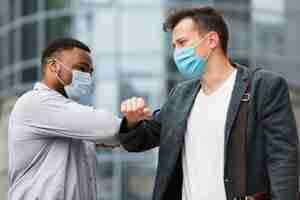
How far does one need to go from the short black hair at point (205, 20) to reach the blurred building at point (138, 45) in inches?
623

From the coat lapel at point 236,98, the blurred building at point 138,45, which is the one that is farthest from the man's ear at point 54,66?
the blurred building at point 138,45

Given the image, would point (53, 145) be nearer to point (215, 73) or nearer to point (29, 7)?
point (215, 73)

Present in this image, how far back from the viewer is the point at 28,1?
22.7m

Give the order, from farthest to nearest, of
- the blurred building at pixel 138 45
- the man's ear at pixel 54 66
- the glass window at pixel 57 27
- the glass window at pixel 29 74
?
1. the glass window at pixel 29 74
2. the glass window at pixel 57 27
3. the blurred building at pixel 138 45
4. the man's ear at pixel 54 66

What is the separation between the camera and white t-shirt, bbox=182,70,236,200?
15.6 feet

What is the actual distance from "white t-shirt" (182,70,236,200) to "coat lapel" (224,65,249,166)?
0.10 feet

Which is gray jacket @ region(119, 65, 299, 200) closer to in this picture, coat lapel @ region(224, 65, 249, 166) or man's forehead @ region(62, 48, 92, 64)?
coat lapel @ region(224, 65, 249, 166)

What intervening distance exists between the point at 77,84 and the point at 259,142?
1.24 m

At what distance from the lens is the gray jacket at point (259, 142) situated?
4613 mm

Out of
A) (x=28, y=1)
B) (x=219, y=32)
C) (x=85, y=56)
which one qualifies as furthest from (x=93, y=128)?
(x=28, y=1)

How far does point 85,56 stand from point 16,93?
17780 mm

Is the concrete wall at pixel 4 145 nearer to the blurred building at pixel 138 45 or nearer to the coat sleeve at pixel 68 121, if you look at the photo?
the blurred building at pixel 138 45

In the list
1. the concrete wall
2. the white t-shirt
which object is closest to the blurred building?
the concrete wall

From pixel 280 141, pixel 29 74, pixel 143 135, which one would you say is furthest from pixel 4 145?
pixel 280 141
